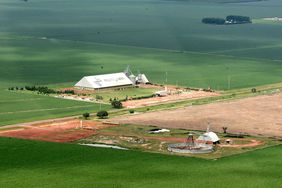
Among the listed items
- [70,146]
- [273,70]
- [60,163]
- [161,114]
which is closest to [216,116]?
[161,114]

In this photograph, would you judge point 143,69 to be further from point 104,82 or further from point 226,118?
point 226,118

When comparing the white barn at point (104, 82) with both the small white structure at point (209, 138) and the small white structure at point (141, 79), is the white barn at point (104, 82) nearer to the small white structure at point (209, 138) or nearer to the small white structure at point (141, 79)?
the small white structure at point (141, 79)

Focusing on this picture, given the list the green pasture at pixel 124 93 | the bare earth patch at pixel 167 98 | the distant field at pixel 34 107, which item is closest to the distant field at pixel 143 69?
the bare earth patch at pixel 167 98

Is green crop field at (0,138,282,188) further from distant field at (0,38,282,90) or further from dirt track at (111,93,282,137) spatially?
distant field at (0,38,282,90)

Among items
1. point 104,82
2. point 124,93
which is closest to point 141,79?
point 104,82

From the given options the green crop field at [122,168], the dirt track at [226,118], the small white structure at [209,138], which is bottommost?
the green crop field at [122,168]

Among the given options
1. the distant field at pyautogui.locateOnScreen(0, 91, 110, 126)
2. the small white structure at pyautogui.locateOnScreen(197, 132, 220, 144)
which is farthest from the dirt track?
the distant field at pyautogui.locateOnScreen(0, 91, 110, 126)

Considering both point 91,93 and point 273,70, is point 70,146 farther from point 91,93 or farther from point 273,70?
point 273,70
